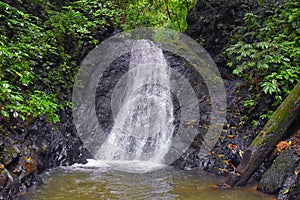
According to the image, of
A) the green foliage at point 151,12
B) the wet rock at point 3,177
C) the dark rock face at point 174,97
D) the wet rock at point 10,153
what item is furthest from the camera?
the green foliage at point 151,12

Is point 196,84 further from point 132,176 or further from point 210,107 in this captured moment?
point 132,176

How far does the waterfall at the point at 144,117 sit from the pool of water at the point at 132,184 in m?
1.12

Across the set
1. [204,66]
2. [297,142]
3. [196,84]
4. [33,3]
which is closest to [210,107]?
[196,84]

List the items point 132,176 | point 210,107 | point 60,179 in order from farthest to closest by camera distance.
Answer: point 210,107 → point 132,176 → point 60,179

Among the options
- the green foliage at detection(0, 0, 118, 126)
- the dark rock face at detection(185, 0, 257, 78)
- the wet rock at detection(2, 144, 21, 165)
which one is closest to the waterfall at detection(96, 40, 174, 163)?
the dark rock face at detection(185, 0, 257, 78)

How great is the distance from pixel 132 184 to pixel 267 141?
262cm

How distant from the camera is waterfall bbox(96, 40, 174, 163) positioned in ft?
24.9

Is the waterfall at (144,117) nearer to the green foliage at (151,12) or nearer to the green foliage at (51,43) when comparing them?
the green foliage at (51,43)

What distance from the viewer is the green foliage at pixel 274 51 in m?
5.98

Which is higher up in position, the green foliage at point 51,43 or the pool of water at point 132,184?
the green foliage at point 51,43

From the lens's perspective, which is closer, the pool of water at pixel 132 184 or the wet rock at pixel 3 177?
the wet rock at pixel 3 177

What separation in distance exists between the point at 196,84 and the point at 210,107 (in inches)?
43.9

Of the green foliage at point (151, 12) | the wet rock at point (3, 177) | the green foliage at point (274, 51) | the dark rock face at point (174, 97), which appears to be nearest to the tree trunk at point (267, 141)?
the green foliage at point (274, 51)

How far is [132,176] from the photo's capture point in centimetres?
561
